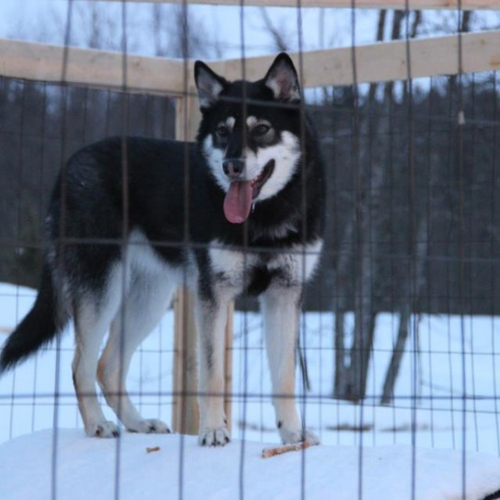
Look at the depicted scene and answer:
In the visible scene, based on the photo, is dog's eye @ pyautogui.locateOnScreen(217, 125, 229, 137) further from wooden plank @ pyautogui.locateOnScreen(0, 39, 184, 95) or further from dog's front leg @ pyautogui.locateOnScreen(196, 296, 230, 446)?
dog's front leg @ pyautogui.locateOnScreen(196, 296, 230, 446)

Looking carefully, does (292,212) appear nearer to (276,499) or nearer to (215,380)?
(215,380)

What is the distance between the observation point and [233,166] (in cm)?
337

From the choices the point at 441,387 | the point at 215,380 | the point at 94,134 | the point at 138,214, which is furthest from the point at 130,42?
the point at 215,380

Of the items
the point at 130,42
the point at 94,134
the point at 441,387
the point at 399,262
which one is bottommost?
the point at 441,387

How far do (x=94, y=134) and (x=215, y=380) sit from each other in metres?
3.27

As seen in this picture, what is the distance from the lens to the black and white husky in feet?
11.8

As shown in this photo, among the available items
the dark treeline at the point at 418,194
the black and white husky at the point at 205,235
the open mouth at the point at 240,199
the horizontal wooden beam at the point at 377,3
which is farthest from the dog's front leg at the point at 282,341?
the dark treeline at the point at 418,194

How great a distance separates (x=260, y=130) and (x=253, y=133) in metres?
0.03

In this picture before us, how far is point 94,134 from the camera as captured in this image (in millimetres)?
6406

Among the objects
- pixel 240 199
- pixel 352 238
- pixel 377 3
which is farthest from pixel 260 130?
pixel 352 238

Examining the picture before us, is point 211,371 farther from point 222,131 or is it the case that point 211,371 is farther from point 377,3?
point 377,3

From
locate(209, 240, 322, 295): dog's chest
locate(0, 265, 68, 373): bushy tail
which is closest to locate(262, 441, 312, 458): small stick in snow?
locate(209, 240, 322, 295): dog's chest

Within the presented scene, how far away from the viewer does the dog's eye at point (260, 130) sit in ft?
11.8

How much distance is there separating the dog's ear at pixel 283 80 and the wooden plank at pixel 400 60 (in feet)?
1.93
